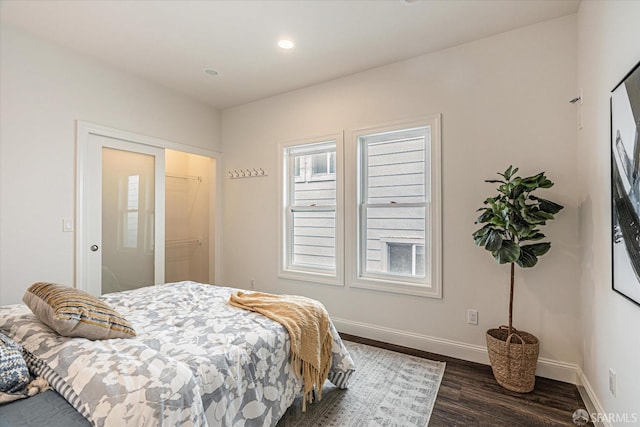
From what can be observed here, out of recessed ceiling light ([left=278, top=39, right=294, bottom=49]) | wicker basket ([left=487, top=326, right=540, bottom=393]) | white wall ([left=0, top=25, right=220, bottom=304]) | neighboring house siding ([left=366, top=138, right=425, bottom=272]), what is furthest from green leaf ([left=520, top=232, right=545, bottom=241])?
white wall ([left=0, top=25, right=220, bottom=304])

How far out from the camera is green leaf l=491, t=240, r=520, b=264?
214 centimetres

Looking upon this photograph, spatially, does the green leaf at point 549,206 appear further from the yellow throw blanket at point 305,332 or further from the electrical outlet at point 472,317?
the yellow throw blanket at point 305,332

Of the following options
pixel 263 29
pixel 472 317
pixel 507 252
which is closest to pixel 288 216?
pixel 263 29

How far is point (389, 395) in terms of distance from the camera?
2.16 m

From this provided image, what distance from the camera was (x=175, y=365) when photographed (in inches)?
47.2

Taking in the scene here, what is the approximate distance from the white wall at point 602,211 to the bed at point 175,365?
60.0 inches

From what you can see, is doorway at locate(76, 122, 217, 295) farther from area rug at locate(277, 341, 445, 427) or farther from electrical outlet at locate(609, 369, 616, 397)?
electrical outlet at locate(609, 369, 616, 397)

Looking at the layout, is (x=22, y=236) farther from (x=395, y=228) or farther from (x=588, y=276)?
(x=588, y=276)

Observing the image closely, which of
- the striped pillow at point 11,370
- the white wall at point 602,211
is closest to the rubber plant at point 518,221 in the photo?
the white wall at point 602,211

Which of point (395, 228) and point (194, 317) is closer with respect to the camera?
point (194, 317)

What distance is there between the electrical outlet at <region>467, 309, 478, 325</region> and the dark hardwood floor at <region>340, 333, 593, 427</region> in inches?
14.8

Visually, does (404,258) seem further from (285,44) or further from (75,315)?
(75,315)

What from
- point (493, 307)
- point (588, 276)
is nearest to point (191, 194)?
point (493, 307)

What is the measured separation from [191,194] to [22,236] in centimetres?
254
